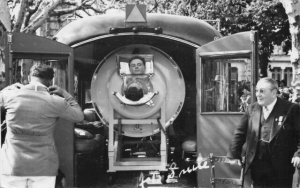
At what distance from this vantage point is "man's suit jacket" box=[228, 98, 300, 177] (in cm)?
544

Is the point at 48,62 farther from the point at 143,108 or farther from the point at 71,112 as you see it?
the point at 71,112

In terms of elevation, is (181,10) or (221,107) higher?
(181,10)

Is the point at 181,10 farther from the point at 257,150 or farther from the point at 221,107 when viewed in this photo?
the point at 257,150

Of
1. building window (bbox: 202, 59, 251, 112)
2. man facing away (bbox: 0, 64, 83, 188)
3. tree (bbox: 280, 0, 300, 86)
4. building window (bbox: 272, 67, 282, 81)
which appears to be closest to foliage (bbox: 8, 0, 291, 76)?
tree (bbox: 280, 0, 300, 86)

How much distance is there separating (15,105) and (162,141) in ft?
11.5

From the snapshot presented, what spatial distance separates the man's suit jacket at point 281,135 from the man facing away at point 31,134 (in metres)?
1.77

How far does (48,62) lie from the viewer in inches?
291

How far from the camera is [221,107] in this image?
754 cm

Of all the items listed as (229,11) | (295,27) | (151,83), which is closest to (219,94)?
(151,83)

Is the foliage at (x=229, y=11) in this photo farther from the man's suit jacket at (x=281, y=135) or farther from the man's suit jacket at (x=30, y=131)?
the man's suit jacket at (x=30, y=131)

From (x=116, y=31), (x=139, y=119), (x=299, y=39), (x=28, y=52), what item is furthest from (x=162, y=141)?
(x=299, y=39)

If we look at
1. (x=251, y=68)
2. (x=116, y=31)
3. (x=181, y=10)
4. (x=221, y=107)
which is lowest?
(x=221, y=107)

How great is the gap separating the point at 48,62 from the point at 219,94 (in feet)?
7.67

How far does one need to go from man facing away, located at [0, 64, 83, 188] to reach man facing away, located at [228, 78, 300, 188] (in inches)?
70.7
